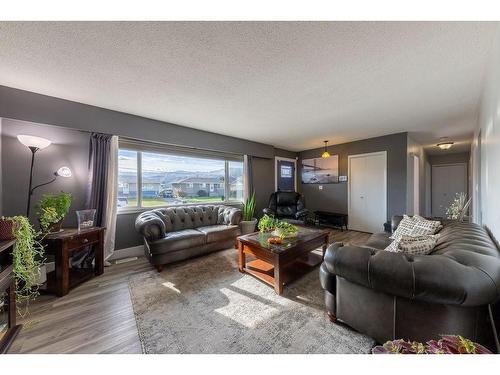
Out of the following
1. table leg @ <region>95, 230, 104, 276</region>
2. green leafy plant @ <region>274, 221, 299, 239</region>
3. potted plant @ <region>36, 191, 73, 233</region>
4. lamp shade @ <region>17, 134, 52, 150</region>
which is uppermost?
lamp shade @ <region>17, 134, 52, 150</region>

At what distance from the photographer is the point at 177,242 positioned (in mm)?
2695

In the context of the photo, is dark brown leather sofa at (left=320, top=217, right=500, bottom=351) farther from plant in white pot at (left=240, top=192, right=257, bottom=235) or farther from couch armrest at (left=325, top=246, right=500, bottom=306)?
plant in white pot at (left=240, top=192, right=257, bottom=235)

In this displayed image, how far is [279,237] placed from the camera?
8.15ft

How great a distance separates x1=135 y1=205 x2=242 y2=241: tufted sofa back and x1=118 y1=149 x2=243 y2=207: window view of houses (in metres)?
0.45

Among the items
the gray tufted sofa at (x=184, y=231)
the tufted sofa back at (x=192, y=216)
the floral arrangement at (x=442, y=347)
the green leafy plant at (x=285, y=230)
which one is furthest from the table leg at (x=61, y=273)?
the floral arrangement at (x=442, y=347)

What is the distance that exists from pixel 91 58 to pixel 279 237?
2.69 metres

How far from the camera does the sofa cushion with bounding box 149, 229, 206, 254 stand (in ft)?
8.33

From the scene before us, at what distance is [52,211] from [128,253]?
133 centimetres

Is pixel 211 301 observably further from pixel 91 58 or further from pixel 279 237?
pixel 91 58

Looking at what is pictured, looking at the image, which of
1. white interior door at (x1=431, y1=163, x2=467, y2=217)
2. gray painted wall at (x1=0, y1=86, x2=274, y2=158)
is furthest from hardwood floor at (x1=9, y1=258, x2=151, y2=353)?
white interior door at (x1=431, y1=163, x2=467, y2=217)
